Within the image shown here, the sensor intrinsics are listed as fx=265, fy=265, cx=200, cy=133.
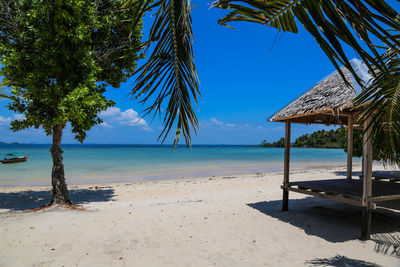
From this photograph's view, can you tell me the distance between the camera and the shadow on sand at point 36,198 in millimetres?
7523

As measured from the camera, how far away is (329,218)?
5648 millimetres

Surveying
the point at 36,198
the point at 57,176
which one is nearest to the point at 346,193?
the point at 57,176

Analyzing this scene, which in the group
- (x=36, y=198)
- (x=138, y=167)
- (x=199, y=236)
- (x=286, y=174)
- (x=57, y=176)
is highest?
(x=286, y=174)

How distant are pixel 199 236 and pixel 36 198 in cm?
669

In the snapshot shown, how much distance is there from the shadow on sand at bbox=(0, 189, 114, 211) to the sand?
1.79 ft

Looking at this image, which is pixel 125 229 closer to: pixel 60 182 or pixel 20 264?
pixel 20 264

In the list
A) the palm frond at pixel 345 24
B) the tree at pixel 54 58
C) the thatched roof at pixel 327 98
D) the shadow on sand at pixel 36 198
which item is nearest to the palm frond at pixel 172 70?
the palm frond at pixel 345 24

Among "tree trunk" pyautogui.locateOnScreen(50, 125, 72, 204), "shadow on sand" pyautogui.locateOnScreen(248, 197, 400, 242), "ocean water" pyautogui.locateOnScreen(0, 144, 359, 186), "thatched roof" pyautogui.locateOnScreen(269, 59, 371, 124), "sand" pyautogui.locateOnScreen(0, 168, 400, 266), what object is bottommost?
"ocean water" pyautogui.locateOnScreen(0, 144, 359, 186)

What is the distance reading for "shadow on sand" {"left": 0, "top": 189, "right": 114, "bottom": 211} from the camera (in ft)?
24.7

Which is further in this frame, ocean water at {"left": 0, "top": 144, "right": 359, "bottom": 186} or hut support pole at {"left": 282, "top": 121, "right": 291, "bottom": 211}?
ocean water at {"left": 0, "top": 144, "right": 359, "bottom": 186}

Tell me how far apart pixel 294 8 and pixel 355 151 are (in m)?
12.8

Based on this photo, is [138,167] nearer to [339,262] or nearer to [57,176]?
[57,176]

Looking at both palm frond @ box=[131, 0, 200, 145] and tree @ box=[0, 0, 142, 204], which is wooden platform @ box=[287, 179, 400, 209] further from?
tree @ box=[0, 0, 142, 204]

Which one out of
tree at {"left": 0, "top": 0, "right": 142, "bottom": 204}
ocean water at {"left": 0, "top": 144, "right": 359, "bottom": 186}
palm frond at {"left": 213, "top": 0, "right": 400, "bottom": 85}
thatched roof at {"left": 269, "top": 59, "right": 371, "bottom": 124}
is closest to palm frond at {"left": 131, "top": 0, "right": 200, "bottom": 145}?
ocean water at {"left": 0, "top": 144, "right": 359, "bottom": 186}
